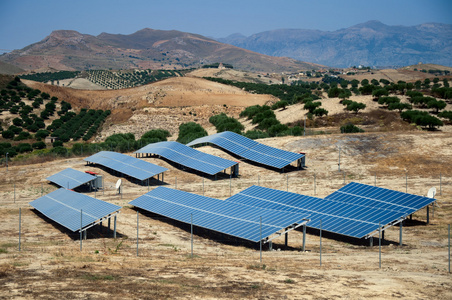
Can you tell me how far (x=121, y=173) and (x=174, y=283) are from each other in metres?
34.6

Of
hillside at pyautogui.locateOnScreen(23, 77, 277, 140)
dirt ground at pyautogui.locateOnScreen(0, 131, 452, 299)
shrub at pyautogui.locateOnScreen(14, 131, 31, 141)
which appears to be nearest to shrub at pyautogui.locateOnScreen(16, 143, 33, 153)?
shrub at pyautogui.locateOnScreen(14, 131, 31, 141)

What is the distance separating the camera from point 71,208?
3903 cm

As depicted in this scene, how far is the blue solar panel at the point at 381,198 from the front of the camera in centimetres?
4003

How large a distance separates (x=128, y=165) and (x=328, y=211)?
995 inches

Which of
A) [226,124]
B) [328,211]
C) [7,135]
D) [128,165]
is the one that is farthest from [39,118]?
[328,211]

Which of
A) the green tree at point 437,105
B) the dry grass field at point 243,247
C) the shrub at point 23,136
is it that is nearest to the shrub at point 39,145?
the shrub at point 23,136

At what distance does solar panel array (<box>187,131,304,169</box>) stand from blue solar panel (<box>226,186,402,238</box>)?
1661 centimetres

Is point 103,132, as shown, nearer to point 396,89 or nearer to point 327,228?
point 396,89

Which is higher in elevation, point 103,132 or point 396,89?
point 396,89

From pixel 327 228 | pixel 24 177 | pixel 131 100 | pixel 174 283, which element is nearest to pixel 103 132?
pixel 131 100

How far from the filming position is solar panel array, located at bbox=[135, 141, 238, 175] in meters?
57.6

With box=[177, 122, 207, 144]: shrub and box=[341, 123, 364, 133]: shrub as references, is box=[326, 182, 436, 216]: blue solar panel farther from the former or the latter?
box=[177, 122, 207, 144]: shrub

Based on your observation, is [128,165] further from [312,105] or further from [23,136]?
[23,136]

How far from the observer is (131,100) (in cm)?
13300
